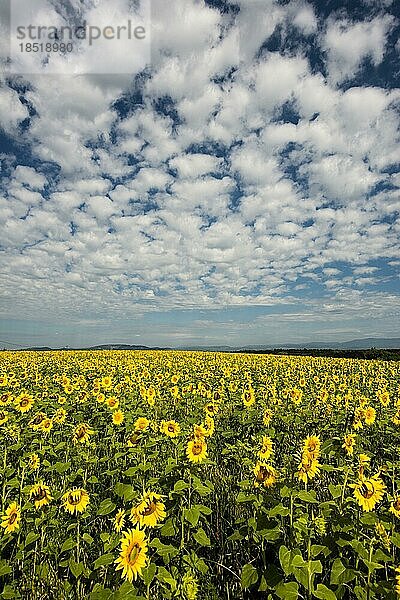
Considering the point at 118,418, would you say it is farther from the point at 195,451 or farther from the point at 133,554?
the point at 133,554

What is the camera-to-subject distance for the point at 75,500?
13.0ft

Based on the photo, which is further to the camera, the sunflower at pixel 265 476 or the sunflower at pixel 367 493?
the sunflower at pixel 265 476

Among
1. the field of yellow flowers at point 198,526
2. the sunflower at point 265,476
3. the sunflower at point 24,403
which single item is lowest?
the field of yellow flowers at point 198,526

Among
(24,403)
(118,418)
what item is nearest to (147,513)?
(118,418)

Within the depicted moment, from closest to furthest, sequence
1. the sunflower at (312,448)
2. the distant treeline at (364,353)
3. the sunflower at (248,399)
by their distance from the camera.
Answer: the sunflower at (312,448) < the sunflower at (248,399) < the distant treeline at (364,353)

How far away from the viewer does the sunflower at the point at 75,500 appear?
3906 mm

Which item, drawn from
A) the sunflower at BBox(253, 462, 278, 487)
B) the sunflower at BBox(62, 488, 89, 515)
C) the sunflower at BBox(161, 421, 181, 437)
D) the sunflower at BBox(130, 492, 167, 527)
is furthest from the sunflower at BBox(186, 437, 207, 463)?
the sunflower at BBox(62, 488, 89, 515)

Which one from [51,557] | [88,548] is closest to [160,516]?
[88,548]

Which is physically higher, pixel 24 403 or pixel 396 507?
pixel 24 403

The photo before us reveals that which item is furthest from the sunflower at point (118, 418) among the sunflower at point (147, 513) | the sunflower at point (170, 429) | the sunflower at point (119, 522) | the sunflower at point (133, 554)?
the sunflower at point (133, 554)

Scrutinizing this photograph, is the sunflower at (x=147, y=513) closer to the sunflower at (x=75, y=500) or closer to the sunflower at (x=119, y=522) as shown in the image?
the sunflower at (x=119, y=522)

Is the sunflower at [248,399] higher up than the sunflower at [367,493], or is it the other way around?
the sunflower at [248,399]

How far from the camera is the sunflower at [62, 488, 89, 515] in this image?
3.91m

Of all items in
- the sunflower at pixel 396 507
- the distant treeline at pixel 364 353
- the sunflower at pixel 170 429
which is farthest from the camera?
the distant treeline at pixel 364 353
